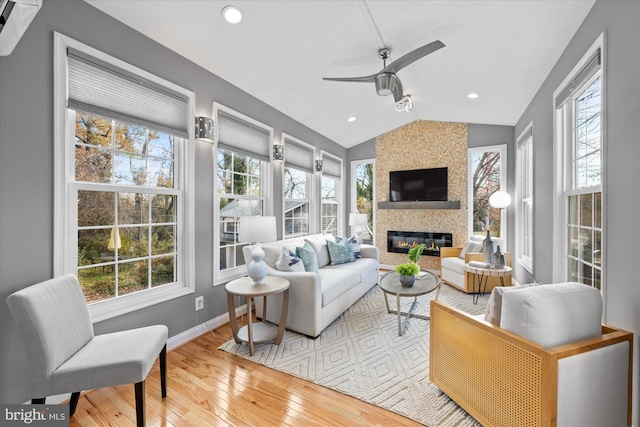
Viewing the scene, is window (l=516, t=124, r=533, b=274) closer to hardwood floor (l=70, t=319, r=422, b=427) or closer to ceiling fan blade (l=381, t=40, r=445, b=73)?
ceiling fan blade (l=381, t=40, r=445, b=73)

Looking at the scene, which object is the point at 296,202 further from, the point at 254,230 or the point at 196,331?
the point at 196,331

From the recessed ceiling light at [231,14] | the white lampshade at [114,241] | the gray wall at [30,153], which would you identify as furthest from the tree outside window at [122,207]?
the recessed ceiling light at [231,14]

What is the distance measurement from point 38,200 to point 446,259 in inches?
194

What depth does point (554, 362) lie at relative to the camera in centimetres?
131

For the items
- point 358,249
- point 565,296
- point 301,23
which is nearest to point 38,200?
point 301,23

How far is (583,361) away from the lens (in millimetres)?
1380

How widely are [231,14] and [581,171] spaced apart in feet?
10.4

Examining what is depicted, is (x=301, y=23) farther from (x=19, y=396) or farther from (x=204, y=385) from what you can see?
(x=19, y=396)

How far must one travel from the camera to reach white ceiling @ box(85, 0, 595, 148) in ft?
7.22

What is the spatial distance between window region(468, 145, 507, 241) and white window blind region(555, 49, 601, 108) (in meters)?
2.50

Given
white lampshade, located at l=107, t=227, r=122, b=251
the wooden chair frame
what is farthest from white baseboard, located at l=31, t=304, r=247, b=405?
the wooden chair frame

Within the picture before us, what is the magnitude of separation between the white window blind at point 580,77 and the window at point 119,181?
127 inches

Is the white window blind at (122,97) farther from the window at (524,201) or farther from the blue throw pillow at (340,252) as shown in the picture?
the window at (524,201)

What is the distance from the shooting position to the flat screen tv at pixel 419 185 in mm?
5523
